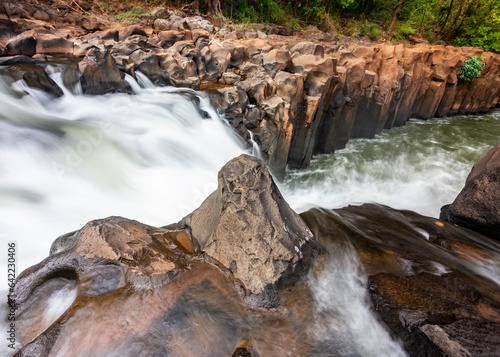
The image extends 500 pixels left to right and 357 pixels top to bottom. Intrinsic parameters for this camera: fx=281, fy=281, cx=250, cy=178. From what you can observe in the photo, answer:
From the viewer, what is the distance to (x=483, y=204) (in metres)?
4.96

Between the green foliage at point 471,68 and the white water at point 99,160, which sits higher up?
the green foliage at point 471,68

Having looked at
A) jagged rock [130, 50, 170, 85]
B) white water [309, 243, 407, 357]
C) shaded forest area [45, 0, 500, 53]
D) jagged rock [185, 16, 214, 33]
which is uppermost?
shaded forest area [45, 0, 500, 53]

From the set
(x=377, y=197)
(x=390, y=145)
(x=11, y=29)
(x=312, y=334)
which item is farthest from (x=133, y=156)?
(x=390, y=145)

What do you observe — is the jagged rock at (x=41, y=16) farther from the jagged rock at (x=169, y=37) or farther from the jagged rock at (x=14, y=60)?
the jagged rock at (x=14, y=60)

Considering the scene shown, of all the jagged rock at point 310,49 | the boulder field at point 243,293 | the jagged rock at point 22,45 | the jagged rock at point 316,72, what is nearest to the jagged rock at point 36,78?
the jagged rock at point 22,45

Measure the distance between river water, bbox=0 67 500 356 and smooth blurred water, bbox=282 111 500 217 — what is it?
35 mm

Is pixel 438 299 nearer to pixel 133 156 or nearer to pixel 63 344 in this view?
pixel 63 344

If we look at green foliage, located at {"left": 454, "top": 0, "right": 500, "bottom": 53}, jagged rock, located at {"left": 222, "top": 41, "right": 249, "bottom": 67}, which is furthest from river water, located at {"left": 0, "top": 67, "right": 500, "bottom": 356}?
green foliage, located at {"left": 454, "top": 0, "right": 500, "bottom": 53}

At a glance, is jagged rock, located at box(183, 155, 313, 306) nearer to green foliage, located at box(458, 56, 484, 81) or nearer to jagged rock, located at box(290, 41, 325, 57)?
jagged rock, located at box(290, 41, 325, 57)

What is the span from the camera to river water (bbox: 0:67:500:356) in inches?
166

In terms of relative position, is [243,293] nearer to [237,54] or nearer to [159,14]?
[237,54]

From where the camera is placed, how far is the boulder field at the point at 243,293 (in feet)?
7.59

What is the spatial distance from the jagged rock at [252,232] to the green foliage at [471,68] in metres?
15.8

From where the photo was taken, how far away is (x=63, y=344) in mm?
2146
